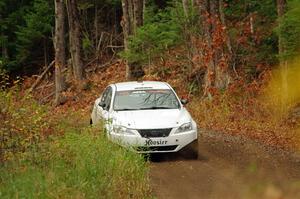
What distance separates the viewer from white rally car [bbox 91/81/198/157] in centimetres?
1251

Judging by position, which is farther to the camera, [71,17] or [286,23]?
[71,17]

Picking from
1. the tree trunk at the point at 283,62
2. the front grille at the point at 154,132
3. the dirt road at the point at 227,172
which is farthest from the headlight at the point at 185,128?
the tree trunk at the point at 283,62

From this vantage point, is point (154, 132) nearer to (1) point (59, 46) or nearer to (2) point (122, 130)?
(2) point (122, 130)

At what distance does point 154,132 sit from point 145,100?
156 cm

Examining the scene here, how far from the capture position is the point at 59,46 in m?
31.0

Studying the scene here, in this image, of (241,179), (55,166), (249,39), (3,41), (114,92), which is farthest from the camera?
(3,41)

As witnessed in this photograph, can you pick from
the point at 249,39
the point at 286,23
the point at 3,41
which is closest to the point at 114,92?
the point at 286,23

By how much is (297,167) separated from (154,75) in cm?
1548

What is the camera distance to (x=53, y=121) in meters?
13.4

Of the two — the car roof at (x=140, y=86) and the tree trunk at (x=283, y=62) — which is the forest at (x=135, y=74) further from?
the car roof at (x=140, y=86)

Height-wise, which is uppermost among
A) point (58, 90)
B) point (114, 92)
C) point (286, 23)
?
point (286, 23)

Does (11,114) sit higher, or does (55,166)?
(11,114)

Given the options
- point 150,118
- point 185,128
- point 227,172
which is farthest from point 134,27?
point 227,172

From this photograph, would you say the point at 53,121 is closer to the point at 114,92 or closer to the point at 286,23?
the point at 114,92
